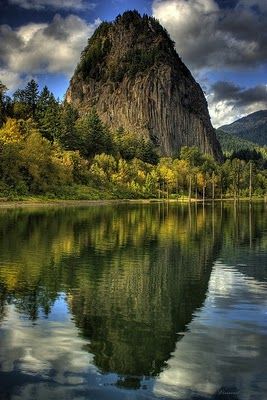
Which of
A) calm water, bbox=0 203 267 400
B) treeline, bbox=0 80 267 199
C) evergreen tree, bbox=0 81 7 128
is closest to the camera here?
calm water, bbox=0 203 267 400

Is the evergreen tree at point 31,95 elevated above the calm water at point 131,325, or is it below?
above

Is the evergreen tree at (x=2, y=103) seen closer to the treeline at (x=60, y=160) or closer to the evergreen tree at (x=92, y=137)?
the treeline at (x=60, y=160)

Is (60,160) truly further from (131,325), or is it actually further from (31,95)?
(131,325)

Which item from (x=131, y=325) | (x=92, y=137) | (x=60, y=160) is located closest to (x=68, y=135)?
(x=92, y=137)

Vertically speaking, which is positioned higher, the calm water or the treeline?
the treeline

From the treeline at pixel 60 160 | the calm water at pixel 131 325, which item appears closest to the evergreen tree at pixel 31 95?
the treeline at pixel 60 160

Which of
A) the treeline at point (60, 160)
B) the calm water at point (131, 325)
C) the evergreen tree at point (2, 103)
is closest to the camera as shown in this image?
the calm water at point (131, 325)

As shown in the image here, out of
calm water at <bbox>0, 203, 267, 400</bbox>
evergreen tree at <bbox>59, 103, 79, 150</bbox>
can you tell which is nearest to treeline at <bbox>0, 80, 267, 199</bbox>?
evergreen tree at <bbox>59, 103, 79, 150</bbox>

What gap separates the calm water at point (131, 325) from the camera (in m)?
10.9

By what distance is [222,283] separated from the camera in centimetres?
2280

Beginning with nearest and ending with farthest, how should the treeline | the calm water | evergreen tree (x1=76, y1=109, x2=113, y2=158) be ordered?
the calm water
the treeline
evergreen tree (x1=76, y1=109, x2=113, y2=158)

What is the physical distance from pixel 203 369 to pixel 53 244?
81.2 feet

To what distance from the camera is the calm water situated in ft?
35.8

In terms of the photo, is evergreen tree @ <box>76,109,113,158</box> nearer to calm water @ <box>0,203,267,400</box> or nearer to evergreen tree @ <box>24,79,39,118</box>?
evergreen tree @ <box>24,79,39,118</box>
